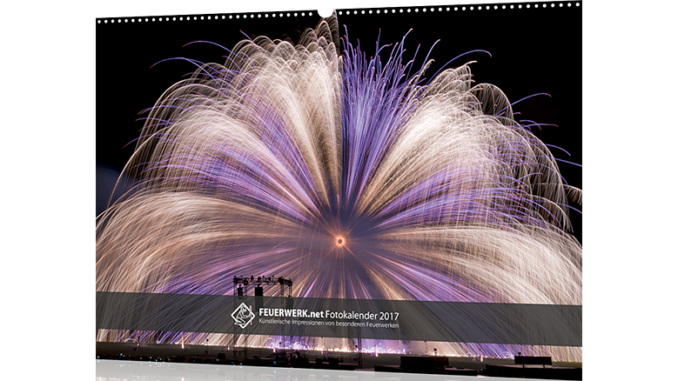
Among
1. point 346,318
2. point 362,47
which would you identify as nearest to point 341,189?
point 346,318

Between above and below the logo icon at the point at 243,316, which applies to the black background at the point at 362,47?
above

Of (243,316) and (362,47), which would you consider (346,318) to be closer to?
(243,316)

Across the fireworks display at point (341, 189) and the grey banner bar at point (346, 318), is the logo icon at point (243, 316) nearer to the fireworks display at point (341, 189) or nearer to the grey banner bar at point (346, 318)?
the grey banner bar at point (346, 318)

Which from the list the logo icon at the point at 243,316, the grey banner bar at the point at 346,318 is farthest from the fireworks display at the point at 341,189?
the logo icon at the point at 243,316
